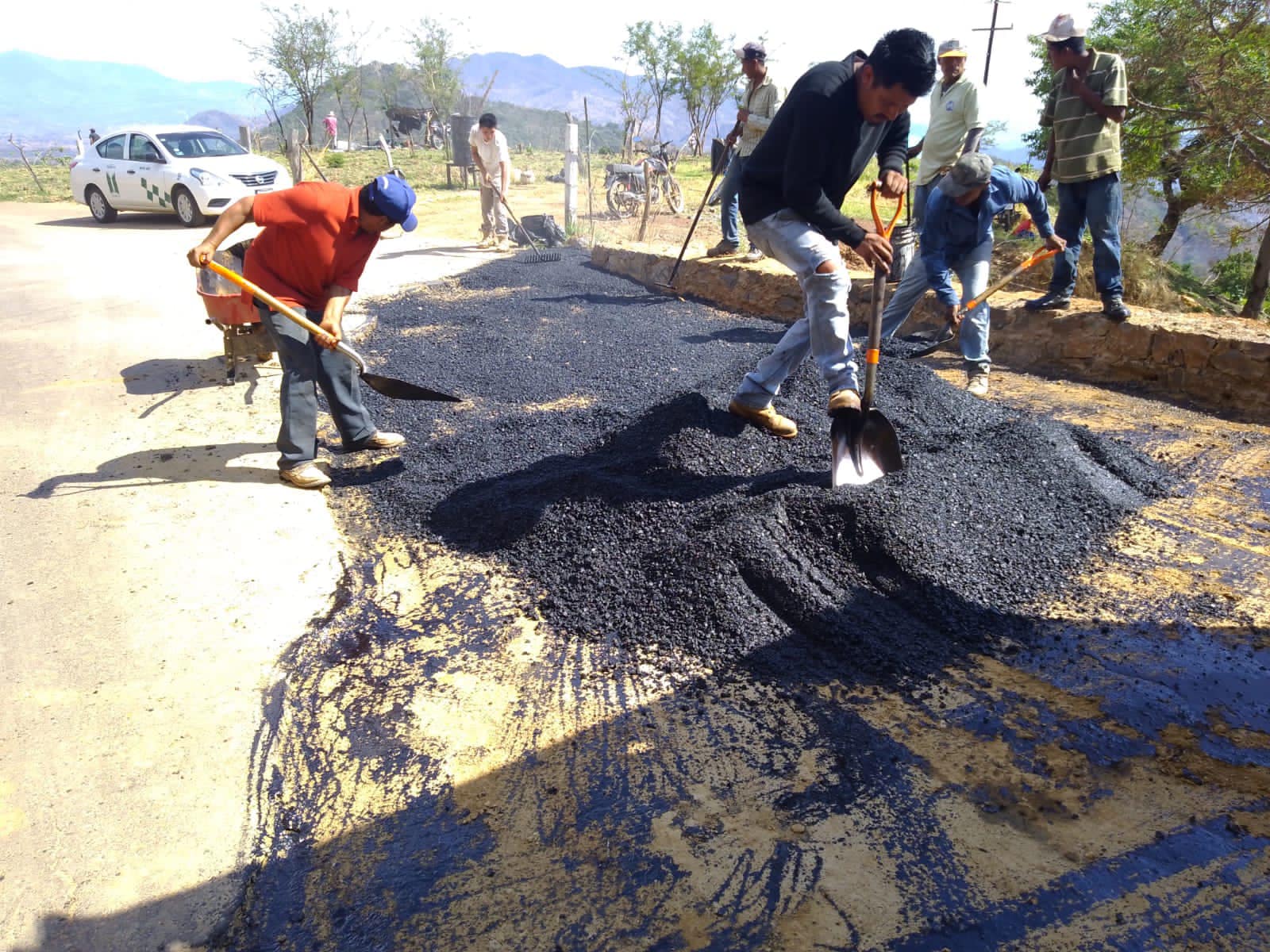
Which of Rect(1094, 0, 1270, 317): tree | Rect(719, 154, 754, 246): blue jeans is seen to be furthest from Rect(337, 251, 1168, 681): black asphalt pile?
Rect(1094, 0, 1270, 317): tree

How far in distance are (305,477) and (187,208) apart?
34.9 feet

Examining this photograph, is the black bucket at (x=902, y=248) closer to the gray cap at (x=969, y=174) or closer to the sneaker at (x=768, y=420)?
the gray cap at (x=969, y=174)

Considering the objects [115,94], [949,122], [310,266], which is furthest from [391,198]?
[115,94]

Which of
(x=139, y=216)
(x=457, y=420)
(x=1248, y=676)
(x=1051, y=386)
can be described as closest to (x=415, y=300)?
(x=457, y=420)

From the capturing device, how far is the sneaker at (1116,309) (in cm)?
516

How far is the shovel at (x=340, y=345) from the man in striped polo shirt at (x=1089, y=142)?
411cm

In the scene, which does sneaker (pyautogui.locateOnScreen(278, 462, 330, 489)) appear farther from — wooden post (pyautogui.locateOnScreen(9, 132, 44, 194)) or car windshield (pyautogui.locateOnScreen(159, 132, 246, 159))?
wooden post (pyautogui.locateOnScreen(9, 132, 44, 194))

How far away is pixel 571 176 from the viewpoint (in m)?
10.7

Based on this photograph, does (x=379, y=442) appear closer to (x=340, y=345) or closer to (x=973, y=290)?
(x=340, y=345)

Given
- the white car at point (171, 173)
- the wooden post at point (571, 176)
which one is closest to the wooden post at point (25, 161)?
the white car at point (171, 173)

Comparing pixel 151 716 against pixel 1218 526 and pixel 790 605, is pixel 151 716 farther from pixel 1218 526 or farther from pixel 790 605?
pixel 1218 526

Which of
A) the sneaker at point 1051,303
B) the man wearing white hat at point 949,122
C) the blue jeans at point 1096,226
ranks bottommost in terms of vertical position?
the sneaker at point 1051,303

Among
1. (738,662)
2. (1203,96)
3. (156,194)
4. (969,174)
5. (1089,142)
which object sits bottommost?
(738,662)

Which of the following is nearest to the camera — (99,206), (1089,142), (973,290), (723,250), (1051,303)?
(1089,142)
